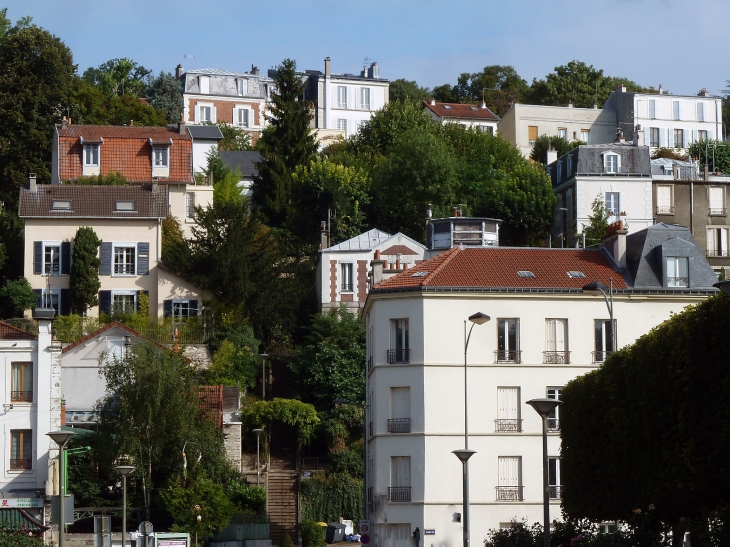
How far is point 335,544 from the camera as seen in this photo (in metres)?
55.2

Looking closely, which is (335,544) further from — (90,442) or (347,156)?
(347,156)

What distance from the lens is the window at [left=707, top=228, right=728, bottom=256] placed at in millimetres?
76625

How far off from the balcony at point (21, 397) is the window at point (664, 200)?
41.5 m

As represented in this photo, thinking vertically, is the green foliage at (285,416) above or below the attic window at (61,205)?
below

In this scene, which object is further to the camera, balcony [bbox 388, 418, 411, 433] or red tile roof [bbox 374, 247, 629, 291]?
red tile roof [bbox 374, 247, 629, 291]

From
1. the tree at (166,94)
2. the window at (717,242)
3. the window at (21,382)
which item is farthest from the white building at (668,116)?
the window at (21,382)

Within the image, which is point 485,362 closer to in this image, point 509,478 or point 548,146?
point 509,478

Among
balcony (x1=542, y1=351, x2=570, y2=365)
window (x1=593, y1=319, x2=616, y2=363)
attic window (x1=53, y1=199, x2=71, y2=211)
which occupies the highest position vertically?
attic window (x1=53, y1=199, x2=71, y2=211)

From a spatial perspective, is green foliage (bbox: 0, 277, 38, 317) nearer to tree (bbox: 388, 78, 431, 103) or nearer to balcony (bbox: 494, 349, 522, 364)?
balcony (bbox: 494, 349, 522, 364)

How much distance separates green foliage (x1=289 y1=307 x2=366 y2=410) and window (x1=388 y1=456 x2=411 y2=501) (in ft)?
39.9

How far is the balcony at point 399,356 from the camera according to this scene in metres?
49.3


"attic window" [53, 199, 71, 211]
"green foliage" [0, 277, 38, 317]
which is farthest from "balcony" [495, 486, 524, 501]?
"attic window" [53, 199, 71, 211]

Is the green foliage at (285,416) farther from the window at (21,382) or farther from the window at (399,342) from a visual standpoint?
the window at (21,382)

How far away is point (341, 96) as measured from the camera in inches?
4673
